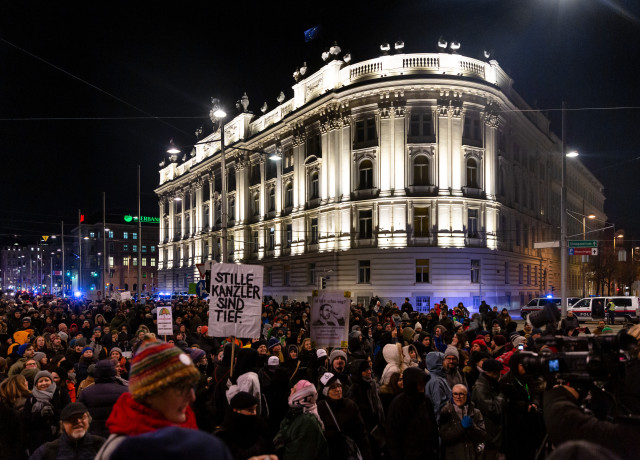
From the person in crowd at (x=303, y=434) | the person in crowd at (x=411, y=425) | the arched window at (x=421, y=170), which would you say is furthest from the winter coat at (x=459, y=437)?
the arched window at (x=421, y=170)

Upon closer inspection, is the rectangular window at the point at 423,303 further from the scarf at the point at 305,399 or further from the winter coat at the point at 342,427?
the scarf at the point at 305,399

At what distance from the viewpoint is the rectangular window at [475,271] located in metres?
39.7

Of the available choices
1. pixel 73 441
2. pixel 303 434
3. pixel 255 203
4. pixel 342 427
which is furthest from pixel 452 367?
pixel 255 203

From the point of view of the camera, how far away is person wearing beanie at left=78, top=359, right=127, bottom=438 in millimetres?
5844

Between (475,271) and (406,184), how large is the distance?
796 centimetres

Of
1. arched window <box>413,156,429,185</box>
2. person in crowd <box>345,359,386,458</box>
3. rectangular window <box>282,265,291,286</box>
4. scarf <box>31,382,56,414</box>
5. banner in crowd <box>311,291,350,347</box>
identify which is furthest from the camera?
rectangular window <box>282,265,291,286</box>

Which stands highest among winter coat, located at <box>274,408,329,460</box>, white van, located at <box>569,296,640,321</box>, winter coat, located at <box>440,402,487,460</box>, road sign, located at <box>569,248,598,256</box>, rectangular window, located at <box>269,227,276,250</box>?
rectangular window, located at <box>269,227,276,250</box>

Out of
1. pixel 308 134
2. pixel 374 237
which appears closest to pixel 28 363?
pixel 374 237

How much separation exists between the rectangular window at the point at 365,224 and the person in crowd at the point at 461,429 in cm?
3465

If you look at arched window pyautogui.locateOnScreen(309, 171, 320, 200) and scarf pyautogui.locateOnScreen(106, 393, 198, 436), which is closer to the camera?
scarf pyautogui.locateOnScreen(106, 393, 198, 436)

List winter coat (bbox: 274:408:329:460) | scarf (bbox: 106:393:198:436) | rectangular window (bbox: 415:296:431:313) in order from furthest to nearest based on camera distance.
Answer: rectangular window (bbox: 415:296:431:313), winter coat (bbox: 274:408:329:460), scarf (bbox: 106:393:198:436)

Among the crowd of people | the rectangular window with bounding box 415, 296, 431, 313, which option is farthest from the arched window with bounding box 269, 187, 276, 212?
the crowd of people

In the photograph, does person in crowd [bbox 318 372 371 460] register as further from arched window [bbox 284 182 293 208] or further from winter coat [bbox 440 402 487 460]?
arched window [bbox 284 182 293 208]

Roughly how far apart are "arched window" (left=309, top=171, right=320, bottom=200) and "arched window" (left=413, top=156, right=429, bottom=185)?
924 cm
